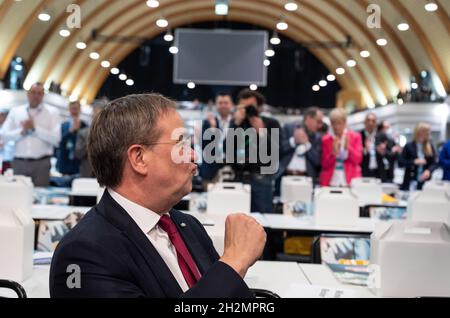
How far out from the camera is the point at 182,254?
0.90 m

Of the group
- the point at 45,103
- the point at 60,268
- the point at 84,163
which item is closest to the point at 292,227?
the point at 60,268

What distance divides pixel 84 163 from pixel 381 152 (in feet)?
8.38

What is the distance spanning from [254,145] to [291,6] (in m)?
0.35

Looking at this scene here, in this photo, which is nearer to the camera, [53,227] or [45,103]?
[53,227]

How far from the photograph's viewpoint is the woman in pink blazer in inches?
107

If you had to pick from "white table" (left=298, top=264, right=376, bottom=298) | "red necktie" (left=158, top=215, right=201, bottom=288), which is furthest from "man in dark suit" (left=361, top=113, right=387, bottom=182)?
"red necktie" (left=158, top=215, right=201, bottom=288)

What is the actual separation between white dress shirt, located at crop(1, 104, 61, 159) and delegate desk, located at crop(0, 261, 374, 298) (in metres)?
1.88

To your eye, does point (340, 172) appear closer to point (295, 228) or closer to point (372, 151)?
point (295, 228)

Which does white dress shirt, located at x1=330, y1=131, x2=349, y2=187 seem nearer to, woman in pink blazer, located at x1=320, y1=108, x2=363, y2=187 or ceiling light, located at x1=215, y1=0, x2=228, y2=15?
woman in pink blazer, located at x1=320, y1=108, x2=363, y2=187

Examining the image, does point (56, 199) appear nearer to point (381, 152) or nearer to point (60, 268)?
point (60, 268)

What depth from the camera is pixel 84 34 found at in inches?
59.3

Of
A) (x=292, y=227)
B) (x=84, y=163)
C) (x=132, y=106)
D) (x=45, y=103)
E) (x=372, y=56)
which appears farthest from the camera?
(x=84, y=163)

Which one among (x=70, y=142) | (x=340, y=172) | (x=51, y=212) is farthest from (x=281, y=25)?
→ (x=70, y=142)

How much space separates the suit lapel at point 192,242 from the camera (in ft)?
3.09
